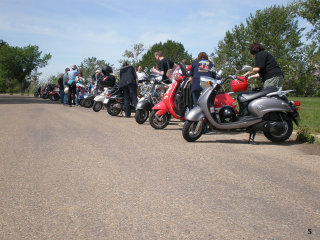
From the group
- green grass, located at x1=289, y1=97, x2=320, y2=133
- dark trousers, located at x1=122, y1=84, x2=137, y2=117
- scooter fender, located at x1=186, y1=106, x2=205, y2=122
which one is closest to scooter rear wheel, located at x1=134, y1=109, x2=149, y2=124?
dark trousers, located at x1=122, y1=84, x2=137, y2=117

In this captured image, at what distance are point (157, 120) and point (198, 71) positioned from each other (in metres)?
1.69

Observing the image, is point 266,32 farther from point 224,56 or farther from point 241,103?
point 241,103

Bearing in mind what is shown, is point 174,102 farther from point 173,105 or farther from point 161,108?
point 161,108

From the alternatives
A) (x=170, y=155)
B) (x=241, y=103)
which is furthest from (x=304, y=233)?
(x=241, y=103)

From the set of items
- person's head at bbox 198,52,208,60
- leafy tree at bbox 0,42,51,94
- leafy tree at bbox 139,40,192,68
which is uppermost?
leafy tree at bbox 139,40,192,68

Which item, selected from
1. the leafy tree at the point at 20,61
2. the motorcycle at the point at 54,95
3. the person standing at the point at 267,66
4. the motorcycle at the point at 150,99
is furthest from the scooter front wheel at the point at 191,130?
the leafy tree at the point at 20,61

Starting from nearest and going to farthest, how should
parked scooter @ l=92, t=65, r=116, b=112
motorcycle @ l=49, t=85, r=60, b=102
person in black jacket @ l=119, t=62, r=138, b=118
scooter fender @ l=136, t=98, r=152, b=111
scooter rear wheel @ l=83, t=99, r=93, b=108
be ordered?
scooter fender @ l=136, t=98, r=152, b=111 → person in black jacket @ l=119, t=62, r=138, b=118 → parked scooter @ l=92, t=65, r=116, b=112 → scooter rear wheel @ l=83, t=99, r=93, b=108 → motorcycle @ l=49, t=85, r=60, b=102

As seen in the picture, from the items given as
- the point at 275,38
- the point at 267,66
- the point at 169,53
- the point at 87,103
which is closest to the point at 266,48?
the point at 275,38

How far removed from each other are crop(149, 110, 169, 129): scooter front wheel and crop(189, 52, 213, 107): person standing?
3.24ft

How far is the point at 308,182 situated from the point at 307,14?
28253 millimetres

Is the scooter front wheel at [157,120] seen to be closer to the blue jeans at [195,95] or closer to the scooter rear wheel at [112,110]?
the blue jeans at [195,95]

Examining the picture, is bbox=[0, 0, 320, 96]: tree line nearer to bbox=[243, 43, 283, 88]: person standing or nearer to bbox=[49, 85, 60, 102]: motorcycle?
bbox=[49, 85, 60, 102]: motorcycle

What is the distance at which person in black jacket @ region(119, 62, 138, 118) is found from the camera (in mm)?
12836

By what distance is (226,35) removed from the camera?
56.2 m
